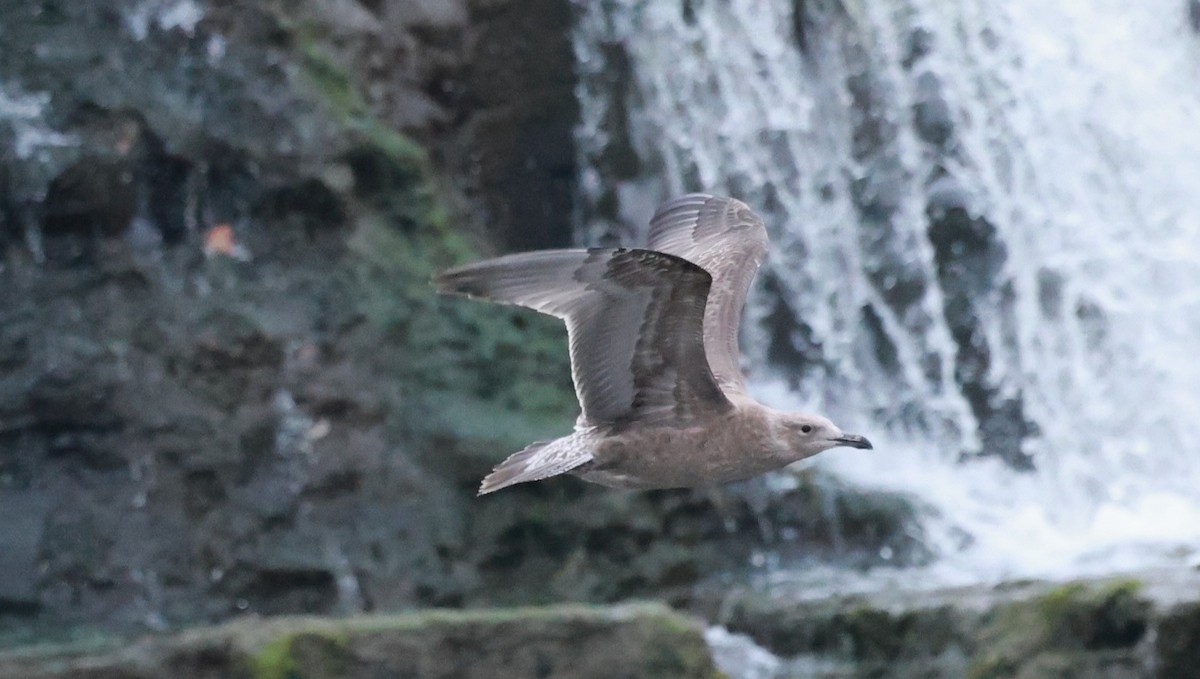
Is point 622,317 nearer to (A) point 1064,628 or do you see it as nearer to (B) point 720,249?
(B) point 720,249

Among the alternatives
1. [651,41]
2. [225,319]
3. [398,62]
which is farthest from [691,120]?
[225,319]

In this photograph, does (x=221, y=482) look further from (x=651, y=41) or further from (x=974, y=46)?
(x=974, y=46)

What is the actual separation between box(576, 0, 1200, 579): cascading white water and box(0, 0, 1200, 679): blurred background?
22mm

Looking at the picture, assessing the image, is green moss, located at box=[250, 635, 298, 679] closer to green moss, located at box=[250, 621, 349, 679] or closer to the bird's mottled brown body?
green moss, located at box=[250, 621, 349, 679]

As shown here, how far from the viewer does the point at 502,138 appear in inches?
312

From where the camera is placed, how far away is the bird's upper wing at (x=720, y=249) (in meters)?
4.62

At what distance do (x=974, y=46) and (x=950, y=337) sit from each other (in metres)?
1.96

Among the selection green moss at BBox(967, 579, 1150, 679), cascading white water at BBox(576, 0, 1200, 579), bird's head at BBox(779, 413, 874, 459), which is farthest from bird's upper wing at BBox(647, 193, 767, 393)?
cascading white water at BBox(576, 0, 1200, 579)

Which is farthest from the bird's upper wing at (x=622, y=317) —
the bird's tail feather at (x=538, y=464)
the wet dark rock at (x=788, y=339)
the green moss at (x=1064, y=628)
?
the wet dark rock at (x=788, y=339)

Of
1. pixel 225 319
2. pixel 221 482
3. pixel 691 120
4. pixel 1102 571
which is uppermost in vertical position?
pixel 691 120

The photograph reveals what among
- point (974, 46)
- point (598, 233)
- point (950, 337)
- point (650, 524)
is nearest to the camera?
point (650, 524)

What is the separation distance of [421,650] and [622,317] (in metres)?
1.29

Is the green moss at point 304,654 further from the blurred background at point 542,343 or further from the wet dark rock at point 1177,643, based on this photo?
the wet dark rock at point 1177,643

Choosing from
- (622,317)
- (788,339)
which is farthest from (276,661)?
(788,339)
